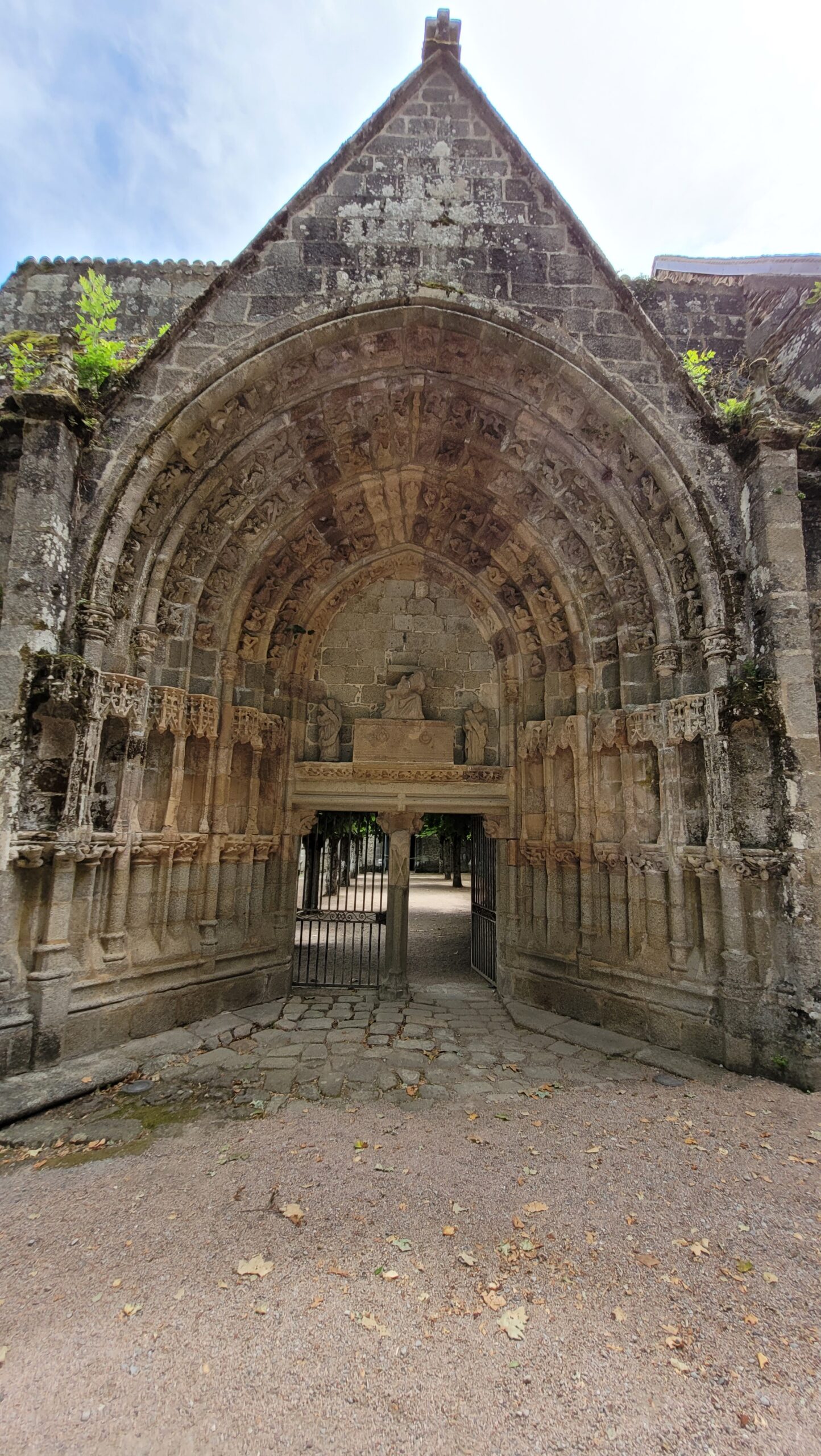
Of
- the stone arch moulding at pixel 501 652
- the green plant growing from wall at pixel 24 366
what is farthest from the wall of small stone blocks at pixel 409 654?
the green plant growing from wall at pixel 24 366

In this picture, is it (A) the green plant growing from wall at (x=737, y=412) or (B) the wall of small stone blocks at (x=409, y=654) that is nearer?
(A) the green plant growing from wall at (x=737, y=412)

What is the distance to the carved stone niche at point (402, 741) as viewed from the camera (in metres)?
7.70

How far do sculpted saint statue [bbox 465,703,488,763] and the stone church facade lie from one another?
6cm

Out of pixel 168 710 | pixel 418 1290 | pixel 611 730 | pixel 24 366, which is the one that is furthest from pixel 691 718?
pixel 24 366

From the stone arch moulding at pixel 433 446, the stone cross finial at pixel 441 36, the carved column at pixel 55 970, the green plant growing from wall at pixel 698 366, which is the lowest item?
the carved column at pixel 55 970

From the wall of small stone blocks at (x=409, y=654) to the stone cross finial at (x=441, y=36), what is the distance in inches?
227

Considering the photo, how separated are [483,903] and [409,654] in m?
3.74

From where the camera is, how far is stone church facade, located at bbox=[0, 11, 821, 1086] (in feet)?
16.7

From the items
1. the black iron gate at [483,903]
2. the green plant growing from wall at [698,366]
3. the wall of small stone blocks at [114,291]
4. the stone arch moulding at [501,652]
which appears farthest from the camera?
the wall of small stone blocks at [114,291]

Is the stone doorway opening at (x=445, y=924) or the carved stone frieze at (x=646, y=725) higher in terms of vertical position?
the carved stone frieze at (x=646, y=725)

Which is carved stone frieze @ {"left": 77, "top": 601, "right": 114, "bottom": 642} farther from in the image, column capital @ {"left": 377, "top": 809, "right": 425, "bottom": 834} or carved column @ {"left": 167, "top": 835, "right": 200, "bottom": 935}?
column capital @ {"left": 377, "top": 809, "right": 425, "bottom": 834}

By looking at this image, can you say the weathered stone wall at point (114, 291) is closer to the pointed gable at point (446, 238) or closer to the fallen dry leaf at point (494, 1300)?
the pointed gable at point (446, 238)

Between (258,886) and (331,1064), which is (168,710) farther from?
(331,1064)

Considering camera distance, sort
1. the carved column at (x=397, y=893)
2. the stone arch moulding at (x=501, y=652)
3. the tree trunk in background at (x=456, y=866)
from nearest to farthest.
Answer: the stone arch moulding at (x=501, y=652)
the carved column at (x=397, y=893)
the tree trunk in background at (x=456, y=866)
